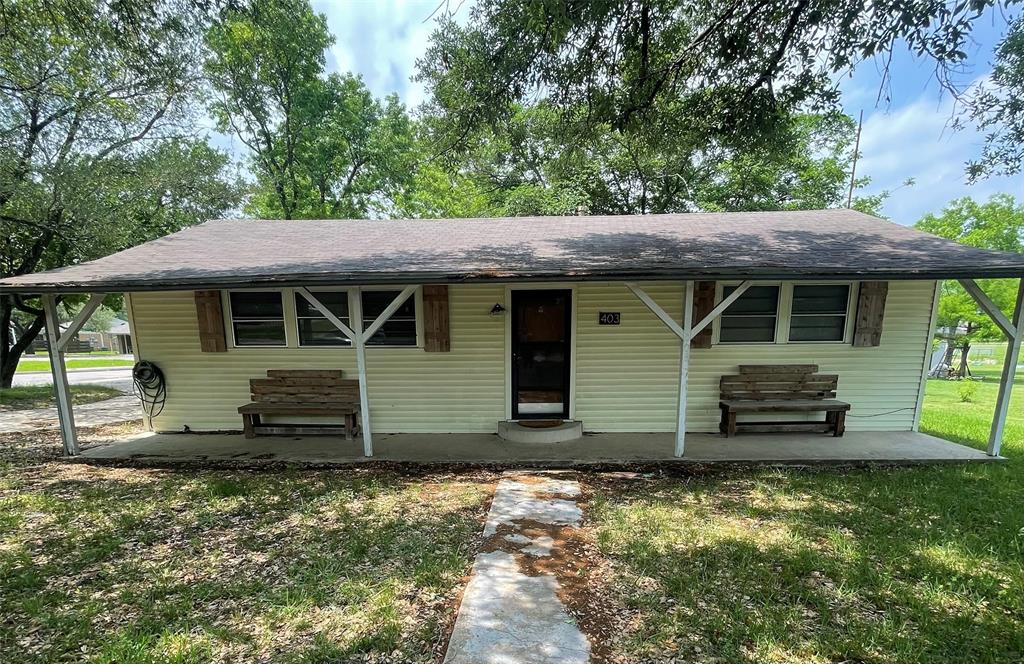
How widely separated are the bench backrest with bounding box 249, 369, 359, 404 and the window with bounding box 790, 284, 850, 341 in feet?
20.8

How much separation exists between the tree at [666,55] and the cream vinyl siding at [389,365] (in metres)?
3.09

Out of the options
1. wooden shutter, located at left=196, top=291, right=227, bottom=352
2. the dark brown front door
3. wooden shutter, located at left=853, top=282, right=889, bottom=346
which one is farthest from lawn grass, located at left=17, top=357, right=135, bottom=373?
wooden shutter, located at left=853, top=282, right=889, bottom=346

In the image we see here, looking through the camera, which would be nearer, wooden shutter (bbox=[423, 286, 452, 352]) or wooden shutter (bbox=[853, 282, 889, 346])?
wooden shutter (bbox=[853, 282, 889, 346])

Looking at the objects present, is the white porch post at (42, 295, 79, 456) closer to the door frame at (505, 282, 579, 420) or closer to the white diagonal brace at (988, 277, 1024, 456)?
the door frame at (505, 282, 579, 420)

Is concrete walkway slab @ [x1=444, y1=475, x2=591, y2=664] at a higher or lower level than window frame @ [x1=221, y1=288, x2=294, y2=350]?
lower

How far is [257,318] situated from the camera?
6031mm

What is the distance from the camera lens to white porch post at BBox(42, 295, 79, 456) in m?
Result: 5.21

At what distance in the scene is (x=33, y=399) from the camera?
10156mm

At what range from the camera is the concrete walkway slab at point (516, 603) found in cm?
220

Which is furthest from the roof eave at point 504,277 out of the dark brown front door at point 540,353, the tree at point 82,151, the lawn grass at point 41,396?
the lawn grass at point 41,396

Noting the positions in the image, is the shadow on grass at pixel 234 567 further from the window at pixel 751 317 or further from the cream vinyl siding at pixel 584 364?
the window at pixel 751 317

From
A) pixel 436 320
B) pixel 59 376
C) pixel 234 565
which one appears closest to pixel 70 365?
pixel 59 376

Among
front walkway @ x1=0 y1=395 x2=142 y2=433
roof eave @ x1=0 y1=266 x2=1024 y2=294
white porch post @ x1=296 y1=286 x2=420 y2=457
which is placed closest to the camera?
roof eave @ x1=0 y1=266 x2=1024 y2=294

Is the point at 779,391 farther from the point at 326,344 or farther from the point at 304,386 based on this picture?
the point at 304,386
